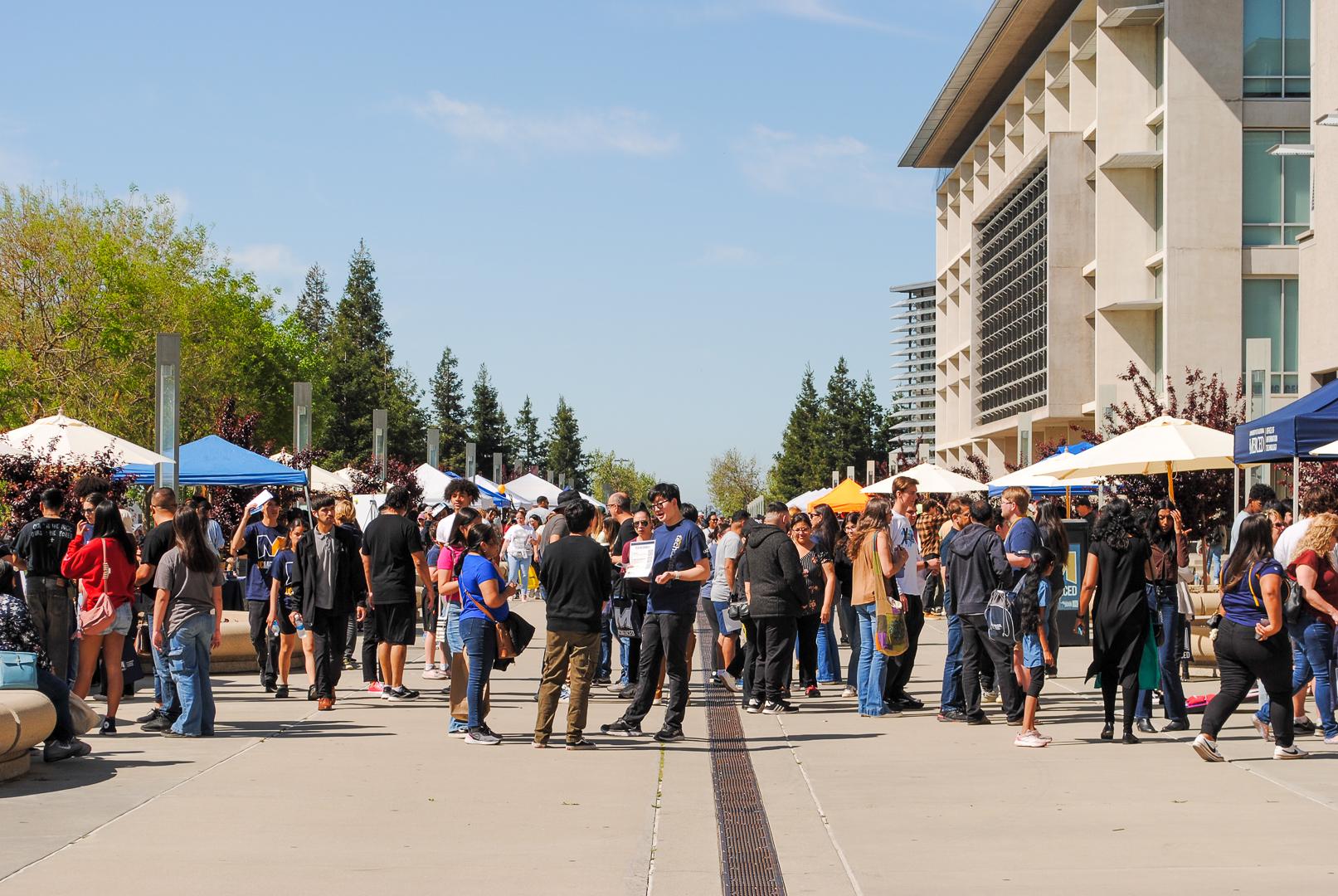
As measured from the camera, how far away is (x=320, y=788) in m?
9.48

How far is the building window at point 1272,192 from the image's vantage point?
141ft

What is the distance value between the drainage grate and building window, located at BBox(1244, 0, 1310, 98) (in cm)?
3535

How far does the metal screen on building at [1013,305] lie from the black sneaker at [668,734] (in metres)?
47.5

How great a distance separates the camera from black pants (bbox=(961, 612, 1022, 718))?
12.1 m

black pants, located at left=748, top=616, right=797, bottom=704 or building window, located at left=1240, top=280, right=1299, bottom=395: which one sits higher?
building window, located at left=1240, top=280, right=1299, bottom=395

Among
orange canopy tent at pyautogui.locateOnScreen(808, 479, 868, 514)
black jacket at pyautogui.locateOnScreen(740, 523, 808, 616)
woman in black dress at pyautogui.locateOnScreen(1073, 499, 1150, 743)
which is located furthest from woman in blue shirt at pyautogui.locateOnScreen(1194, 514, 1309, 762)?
orange canopy tent at pyautogui.locateOnScreen(808, 479, 868, 514)

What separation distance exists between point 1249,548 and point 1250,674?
86 cm

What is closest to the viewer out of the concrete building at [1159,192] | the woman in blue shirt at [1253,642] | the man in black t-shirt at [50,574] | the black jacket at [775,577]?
the woman in blue shirt at [1253,642]

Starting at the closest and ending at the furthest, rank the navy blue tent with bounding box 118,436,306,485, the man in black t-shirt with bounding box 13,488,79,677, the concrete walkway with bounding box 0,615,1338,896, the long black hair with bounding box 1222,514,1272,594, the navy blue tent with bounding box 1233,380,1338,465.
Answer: the concrete walkway with bounding box 0,615,1338,896 < the long black hair with bounding box 1222,514,1272,594 < the man in black t-shirt with bounding box 13,488,79,677 < the navy blue tent with bounding box 1233,380,1338,465 < the navy blue tent with bounding box 118,436,306,485

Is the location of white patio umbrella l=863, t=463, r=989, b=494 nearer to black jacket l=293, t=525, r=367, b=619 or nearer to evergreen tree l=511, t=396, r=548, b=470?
black jacket l=293, t=525, r=367, b=619

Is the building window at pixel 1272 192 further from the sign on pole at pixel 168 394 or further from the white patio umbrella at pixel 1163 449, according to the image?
the sign on pole at pixel 168 394

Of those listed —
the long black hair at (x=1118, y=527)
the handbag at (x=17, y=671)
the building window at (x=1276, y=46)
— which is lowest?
the handbag at (x=17, y=671)

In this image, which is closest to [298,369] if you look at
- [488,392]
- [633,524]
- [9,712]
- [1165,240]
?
[488,392]

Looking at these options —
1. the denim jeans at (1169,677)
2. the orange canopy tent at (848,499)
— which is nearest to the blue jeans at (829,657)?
the denim jeans at (1169,677)
